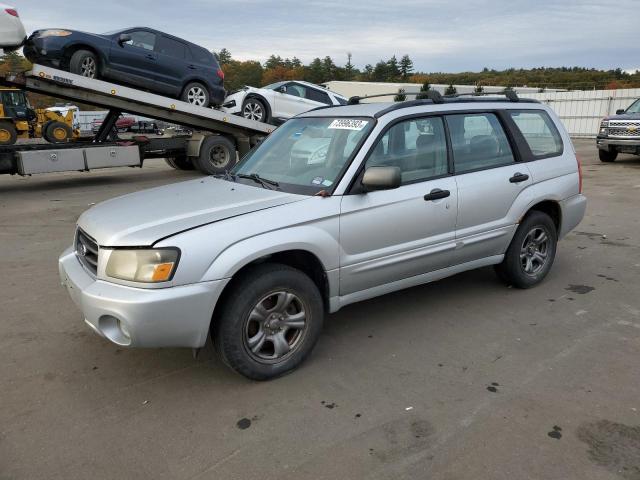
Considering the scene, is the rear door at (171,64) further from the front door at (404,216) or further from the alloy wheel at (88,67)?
the front door at (404,216)

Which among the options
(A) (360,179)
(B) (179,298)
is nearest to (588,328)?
(A) (360,179)

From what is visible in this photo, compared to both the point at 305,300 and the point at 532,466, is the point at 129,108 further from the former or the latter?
the point at 532,466

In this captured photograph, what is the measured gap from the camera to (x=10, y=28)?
9141 millimetres

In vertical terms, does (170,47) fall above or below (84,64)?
above

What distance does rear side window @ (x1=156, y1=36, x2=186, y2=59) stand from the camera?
11.5 meters

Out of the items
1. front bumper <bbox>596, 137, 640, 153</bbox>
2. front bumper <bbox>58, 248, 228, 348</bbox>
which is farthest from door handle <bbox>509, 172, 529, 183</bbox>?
front bumper <bbox>596, 137, 640, 153</bbox>

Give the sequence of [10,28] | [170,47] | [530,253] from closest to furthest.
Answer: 1. [530,253]
2. [10,28]
3. [170,47]

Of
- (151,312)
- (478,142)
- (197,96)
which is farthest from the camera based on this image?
(197,96)

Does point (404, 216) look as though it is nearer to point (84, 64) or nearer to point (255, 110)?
point (84, 64)

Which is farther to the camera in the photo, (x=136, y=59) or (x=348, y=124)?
(x=136, y=59)

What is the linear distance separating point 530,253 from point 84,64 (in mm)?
9531

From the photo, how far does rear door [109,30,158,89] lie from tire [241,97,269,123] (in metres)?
2.91

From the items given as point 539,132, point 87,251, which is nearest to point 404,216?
point 539,132

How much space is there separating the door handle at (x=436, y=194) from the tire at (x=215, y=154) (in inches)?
378
